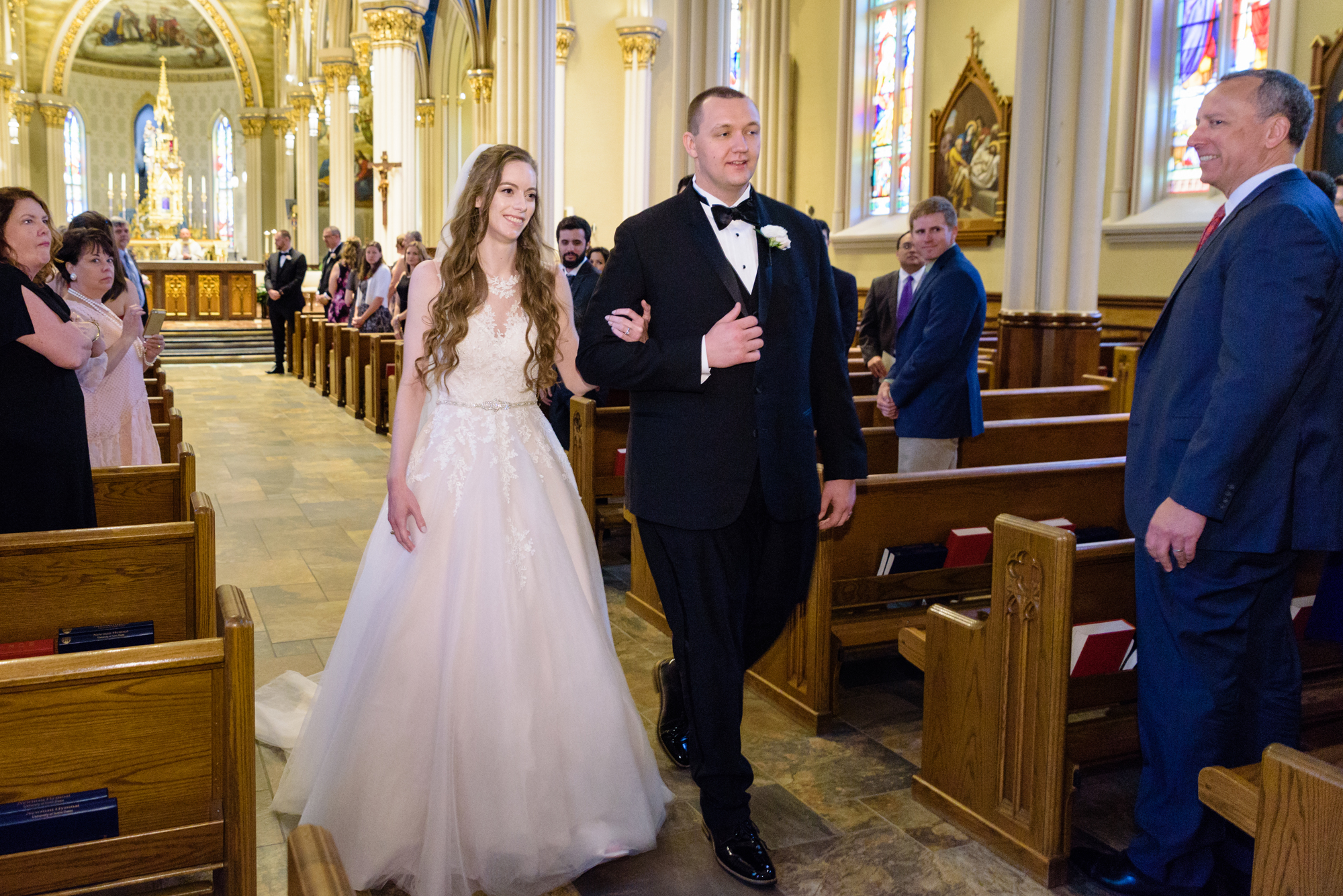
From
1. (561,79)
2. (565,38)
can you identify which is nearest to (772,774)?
(561,79)

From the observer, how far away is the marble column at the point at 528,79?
910cm

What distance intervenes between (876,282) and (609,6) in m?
9.17

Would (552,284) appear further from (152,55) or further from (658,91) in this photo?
(152,55)

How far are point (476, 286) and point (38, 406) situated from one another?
4.16 ft

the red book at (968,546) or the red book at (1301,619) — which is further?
the red book at (968,546)

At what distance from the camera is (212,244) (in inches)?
898

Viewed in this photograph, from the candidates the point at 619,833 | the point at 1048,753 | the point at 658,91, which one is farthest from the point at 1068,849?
the point at 658,91

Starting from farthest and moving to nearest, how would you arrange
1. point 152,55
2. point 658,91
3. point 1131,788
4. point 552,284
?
point 152,55 → point 658,91 → point 1131,788 → point 552,284

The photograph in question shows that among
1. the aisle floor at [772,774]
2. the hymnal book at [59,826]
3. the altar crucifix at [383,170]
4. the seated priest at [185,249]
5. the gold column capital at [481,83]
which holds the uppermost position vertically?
the gold column capital at [481,83]

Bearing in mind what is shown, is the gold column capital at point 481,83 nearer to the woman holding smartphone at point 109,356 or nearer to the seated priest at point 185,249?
the seated priest at point 185,249

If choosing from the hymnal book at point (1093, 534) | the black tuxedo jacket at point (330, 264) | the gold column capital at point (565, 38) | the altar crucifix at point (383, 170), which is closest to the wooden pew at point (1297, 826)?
the hymnal book at point (1093, 534)

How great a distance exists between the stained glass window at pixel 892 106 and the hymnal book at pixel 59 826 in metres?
11.7

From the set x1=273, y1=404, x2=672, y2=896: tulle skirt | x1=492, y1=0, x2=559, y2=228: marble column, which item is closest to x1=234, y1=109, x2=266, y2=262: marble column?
x1=492, y1=0, x2=559, y2=228: marble column

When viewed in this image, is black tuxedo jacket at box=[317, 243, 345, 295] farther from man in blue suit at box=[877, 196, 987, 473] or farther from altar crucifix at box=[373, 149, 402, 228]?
man in blue suit at box=[877, 196, 987, 473]
